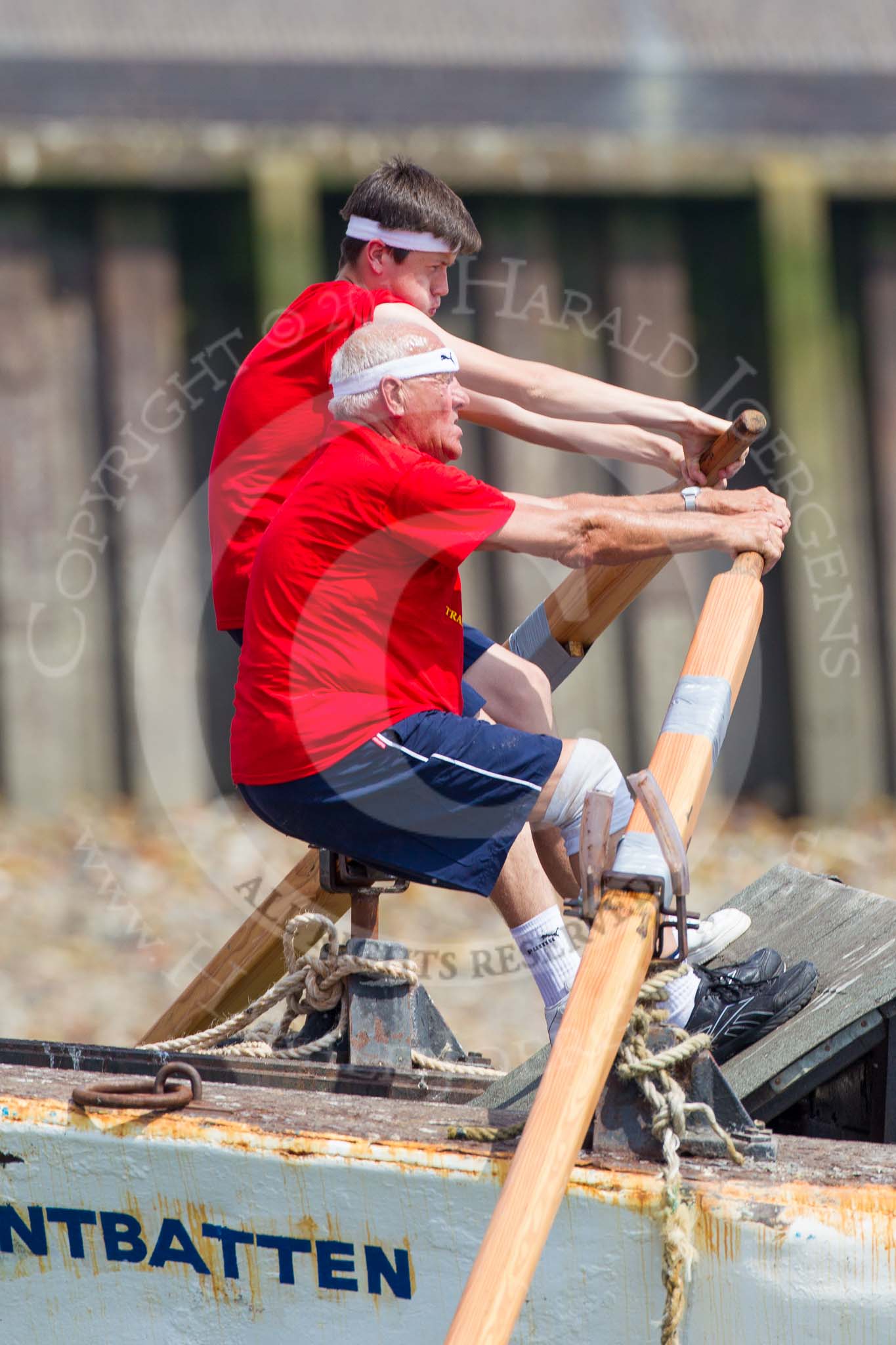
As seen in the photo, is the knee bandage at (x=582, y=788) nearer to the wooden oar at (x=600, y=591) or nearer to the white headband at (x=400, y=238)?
the wooden oar at (x=600, y=591)

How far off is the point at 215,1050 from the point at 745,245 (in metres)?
5.43

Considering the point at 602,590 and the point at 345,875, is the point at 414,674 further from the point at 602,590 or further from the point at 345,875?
the point at 602,590

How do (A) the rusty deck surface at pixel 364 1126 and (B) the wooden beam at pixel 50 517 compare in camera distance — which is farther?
(B) the wooden beam at pixel 50 517

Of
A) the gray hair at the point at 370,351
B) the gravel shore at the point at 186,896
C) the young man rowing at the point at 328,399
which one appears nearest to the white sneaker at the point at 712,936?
the young man rowing at the point at 328,399

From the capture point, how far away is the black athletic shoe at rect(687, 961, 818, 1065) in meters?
2.90

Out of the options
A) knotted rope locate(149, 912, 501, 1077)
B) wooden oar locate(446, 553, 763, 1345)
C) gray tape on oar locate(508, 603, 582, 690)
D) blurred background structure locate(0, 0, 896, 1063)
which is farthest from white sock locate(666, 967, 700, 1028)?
blurred background structure locate(0, 0, 896, 1063)

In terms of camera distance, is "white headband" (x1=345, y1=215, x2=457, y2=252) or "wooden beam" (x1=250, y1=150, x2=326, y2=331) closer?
"white headband" (x1=345, y1=215, x2=457, y2=252)

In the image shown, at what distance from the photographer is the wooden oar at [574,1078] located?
205 centimetres

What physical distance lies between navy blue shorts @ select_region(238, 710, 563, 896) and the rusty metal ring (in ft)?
1.79

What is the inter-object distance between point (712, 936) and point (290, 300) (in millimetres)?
5096

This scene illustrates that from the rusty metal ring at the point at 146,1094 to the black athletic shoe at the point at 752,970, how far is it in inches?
38.2

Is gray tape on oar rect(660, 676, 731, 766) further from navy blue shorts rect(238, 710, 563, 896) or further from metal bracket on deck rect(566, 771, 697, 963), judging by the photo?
navy blue shorts rect(238, 710, 563, 896)

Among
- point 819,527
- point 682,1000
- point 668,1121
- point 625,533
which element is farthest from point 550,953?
point 819,527

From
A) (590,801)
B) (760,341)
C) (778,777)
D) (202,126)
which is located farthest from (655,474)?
(590,801)
